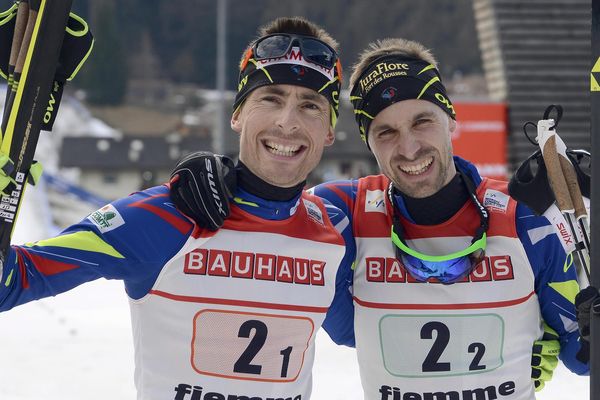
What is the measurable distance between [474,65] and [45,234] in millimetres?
67865

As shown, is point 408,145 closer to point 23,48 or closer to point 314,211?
point 314,211

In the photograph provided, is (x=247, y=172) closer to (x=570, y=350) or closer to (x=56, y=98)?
(x=56, y=98)

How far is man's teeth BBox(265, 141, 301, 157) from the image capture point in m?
2.57

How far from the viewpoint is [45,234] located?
601 inches

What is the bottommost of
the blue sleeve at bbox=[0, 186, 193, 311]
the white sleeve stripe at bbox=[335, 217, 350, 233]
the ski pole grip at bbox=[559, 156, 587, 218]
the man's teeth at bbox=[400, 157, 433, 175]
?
the blue sleeve at bbox=[0, 186, 193, 311]

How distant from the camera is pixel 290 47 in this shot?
8.84 feet

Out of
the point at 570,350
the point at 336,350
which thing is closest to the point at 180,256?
the point at 570,350

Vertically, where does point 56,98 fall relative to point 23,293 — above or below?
above

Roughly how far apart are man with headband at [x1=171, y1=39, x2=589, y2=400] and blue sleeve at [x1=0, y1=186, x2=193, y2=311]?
0.73 m

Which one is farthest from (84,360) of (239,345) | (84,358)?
(239,345)

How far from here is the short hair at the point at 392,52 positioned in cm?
297

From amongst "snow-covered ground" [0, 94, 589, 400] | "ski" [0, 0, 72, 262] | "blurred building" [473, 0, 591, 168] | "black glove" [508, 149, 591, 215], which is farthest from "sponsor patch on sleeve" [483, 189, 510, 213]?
"blurred building" [473, 0, 591, 168]

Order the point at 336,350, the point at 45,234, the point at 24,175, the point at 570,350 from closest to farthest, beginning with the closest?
the point at 24,175 → the point at 570,350 → the point at 336,350 → the point at 45,234

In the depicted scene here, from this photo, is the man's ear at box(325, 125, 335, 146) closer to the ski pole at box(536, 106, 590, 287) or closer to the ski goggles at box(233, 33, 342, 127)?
the ski goggles at box(233, 33, 342, 127)
